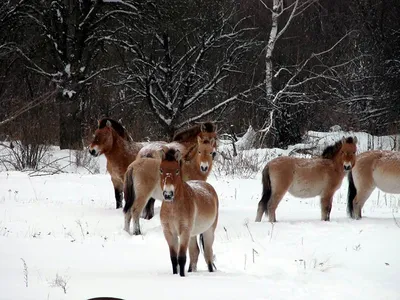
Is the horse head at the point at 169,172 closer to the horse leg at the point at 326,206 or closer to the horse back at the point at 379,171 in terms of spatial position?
the horse leg at the point at 326,206

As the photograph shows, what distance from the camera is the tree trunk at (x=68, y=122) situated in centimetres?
2172

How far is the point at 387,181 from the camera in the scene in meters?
9.77

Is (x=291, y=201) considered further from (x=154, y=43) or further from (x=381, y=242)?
(x=154, y=43)

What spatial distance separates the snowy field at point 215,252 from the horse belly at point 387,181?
2.00ft

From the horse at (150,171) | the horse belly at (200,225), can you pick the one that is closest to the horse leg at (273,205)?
the horse at (150,171)

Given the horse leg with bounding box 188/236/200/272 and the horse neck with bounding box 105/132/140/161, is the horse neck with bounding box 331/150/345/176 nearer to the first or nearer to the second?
the horse leg with bounding box 188/236/200/272

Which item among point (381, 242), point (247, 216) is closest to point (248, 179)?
point (247, 216)

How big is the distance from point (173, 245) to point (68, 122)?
53.7ft

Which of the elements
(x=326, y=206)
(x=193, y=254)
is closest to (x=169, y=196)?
(x=193, y=254)

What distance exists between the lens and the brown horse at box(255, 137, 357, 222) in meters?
9.54

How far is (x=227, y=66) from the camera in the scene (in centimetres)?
2336

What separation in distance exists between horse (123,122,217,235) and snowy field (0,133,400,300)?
1.42ft

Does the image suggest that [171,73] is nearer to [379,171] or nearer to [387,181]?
[379,171]

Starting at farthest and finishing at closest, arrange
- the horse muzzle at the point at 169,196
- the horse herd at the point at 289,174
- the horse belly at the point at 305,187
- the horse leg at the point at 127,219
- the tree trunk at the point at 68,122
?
the tree trunk at the point at 68,122, the horse belly at the point at 305,187, the horse herd at the point at 289,174, the horse leg at the point at 127,219, the horse muzzle at the point at 169,196
